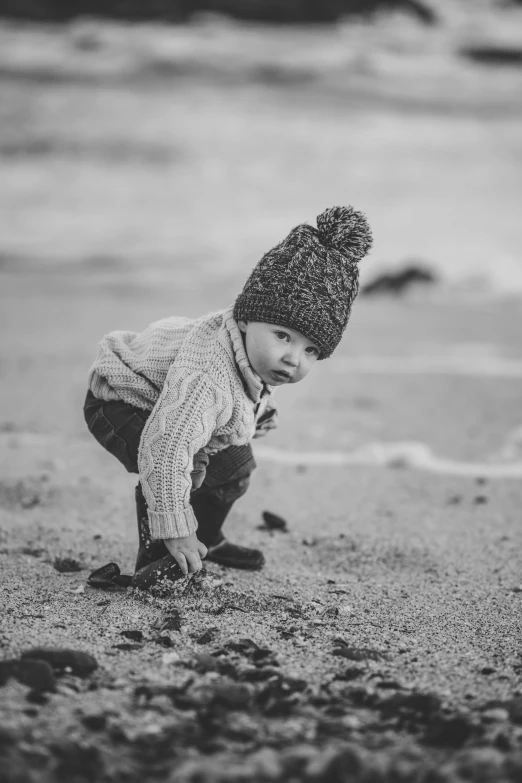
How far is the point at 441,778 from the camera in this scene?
4.98 ft

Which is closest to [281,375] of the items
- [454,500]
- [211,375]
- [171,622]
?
[211,375]

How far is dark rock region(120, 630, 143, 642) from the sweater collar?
35.2 inches

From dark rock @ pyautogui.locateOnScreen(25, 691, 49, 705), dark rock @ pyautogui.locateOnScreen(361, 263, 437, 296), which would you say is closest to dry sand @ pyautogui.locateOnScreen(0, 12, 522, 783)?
dark rock @ pyautogui.locateOnScreen(25, 691, 49, 705)

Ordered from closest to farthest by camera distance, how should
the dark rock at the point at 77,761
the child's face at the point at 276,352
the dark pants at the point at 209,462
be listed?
1. the dark rock at the point at 77,761
2. the child's face at the point at 276,352
3. the dark pants at the point at 209,462

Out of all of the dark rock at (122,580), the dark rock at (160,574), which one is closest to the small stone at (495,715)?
the dark rock at (160,574)

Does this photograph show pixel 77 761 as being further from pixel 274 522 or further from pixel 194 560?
pixel 274 522

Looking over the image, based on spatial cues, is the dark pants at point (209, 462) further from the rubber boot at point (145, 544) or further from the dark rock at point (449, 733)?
the dark rock at point (449, 733)

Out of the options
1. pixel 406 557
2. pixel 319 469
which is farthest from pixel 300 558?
pixel 319 469

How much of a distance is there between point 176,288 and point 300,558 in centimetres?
1082

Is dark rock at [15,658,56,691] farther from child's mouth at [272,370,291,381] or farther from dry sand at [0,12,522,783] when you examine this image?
child's mouth at [272,370,291,381]

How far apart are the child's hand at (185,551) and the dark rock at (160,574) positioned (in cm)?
3

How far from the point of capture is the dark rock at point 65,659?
1.96 meters

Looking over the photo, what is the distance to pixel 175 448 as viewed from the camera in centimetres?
250

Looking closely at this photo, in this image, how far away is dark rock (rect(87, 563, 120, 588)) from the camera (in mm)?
2723
